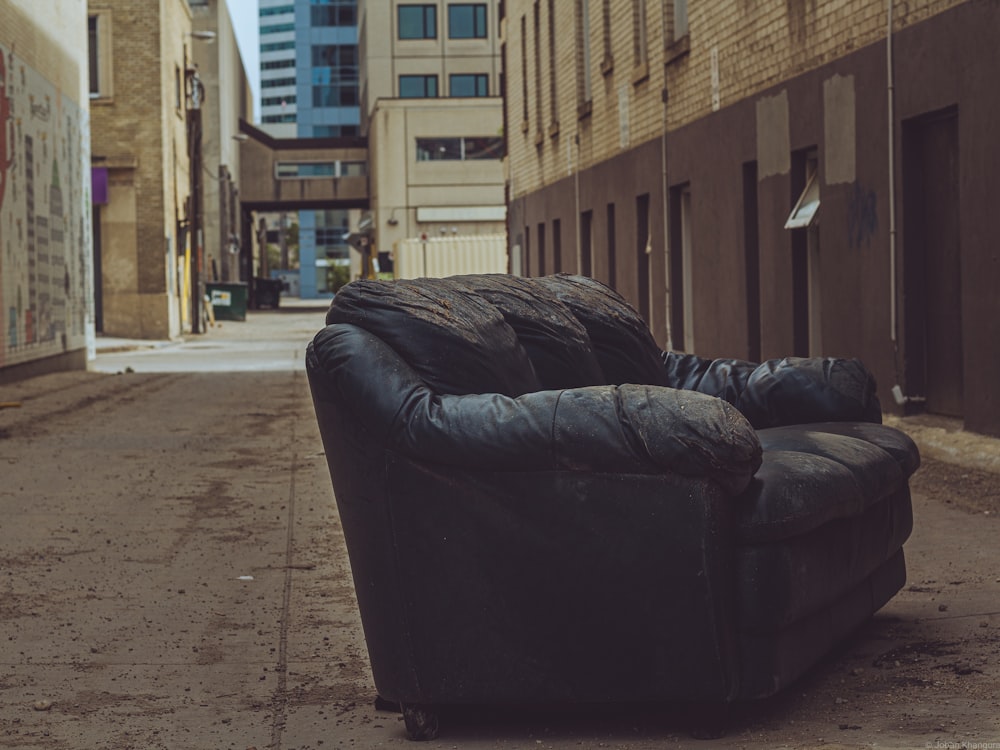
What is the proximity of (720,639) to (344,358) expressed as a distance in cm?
121

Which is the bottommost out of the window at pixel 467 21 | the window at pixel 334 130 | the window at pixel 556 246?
the window at pixel 556 246

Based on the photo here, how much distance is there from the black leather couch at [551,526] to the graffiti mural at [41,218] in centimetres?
1732

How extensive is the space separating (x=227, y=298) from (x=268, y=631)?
152 ft

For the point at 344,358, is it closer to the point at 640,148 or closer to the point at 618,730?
the point at 618,730

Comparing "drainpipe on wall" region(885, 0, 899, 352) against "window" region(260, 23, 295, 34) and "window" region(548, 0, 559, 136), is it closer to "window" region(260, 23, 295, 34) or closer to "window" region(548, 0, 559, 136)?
"window" region(548, 0, 559, 136)

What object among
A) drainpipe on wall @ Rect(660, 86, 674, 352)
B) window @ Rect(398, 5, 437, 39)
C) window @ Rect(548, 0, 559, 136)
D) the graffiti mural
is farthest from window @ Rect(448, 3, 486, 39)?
drainpipe on wall @ Rect(660, 86, 674, 352)

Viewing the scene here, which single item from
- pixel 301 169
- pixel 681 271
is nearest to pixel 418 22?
pixel 301 169

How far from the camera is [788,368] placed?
5.79m

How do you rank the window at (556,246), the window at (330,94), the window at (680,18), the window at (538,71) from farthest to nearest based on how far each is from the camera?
the window at (330,94), the window at (538,71), the window at (556,246), the window at (680,18)

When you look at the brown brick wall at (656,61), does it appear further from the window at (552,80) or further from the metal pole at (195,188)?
the metal pole at (195,188)

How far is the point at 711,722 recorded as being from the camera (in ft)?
13.6

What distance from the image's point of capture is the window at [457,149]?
65.9m

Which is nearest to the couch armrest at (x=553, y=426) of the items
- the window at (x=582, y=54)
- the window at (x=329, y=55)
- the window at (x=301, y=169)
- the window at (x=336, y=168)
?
the window at (x=582, y=54)

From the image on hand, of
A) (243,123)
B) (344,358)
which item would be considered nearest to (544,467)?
(344,358)
